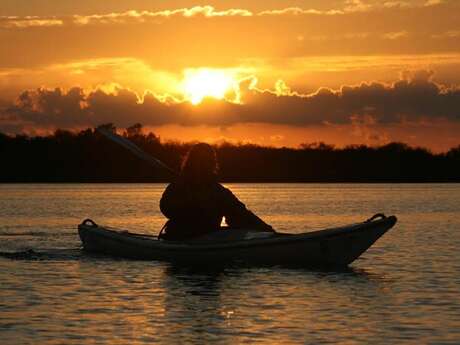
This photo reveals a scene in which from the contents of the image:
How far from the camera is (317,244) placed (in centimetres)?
2062

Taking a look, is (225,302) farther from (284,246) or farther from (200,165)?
(200,165)

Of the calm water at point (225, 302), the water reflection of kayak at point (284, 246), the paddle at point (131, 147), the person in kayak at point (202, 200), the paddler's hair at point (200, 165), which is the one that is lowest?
the calm water at point (225, 302)

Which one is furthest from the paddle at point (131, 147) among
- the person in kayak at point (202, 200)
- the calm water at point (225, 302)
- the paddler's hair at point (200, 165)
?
the paddler's hair at point (200, 165)

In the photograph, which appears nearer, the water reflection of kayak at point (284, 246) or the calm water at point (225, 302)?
the calm water at point (225, 302)

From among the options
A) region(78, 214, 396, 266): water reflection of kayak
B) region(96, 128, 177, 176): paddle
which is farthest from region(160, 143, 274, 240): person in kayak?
region(96, 128, 177, 176): paddle

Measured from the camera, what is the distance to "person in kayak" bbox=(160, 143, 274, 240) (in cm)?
2059

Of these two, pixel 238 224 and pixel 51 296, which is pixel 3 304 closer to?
pixel 51 296

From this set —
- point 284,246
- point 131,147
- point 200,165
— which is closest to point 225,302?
point 284,246

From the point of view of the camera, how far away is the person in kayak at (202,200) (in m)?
20.6

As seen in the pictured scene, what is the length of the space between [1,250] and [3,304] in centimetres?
1103

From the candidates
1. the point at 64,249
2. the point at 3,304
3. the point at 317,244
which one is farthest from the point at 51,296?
the point at 64,249

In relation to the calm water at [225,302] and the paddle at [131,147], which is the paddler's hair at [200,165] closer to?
the calm water at [225,302]

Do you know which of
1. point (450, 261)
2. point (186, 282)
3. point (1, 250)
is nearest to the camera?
point (186, 282)

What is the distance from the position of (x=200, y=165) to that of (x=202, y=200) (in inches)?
29.0
